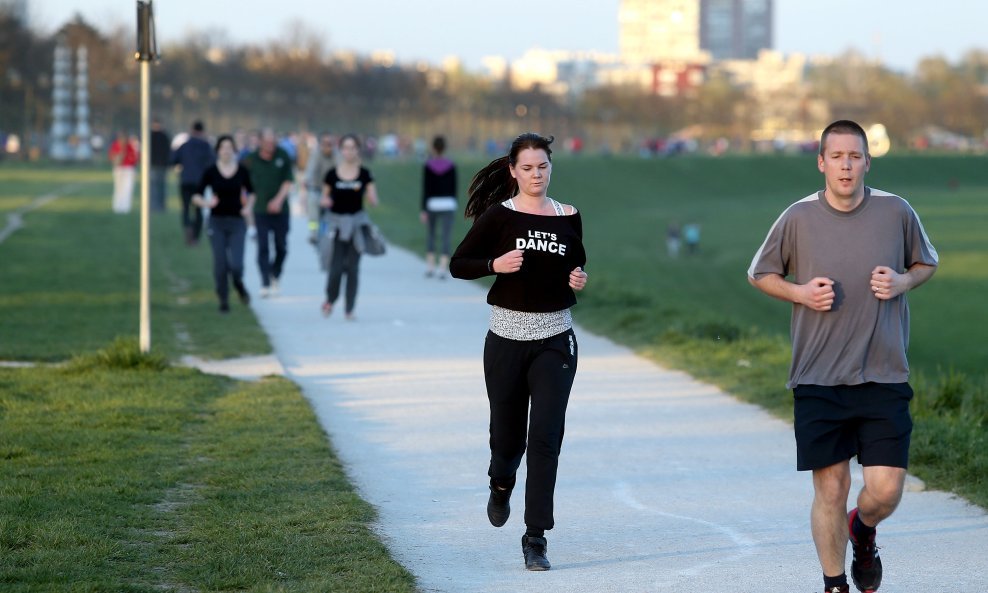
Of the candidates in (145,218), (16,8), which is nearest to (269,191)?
(145,218)

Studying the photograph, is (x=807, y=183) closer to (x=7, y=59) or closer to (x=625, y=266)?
(x=7, y=59)

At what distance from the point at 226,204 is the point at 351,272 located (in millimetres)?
1435

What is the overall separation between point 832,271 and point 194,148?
19.5 metres

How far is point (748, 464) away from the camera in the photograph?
8609mm

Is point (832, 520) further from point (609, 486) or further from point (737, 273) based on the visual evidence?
point (737, 273)

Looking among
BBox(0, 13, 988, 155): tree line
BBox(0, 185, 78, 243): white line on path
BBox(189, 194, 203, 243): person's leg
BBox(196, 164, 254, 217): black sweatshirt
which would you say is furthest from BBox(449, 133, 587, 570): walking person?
BBox(0, 13, 988, 155): tree line

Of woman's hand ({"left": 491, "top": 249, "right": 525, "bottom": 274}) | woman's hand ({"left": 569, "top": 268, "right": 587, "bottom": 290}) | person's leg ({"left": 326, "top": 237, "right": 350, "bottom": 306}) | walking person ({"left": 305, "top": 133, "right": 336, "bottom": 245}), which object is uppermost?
walking person ({"left": 305, "top": 133, "right": 336, "bottom": 245})

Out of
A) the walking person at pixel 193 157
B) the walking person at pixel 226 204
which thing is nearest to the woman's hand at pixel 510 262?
the walking person at pixel 226 204

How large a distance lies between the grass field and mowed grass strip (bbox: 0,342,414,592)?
0.4 inches

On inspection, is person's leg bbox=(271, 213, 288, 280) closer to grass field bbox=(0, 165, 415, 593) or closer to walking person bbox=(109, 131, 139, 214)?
grass field bbox=(0, 165, 415, 593)

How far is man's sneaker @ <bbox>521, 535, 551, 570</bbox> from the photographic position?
6152 mm

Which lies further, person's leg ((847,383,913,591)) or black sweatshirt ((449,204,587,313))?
black sweatshirt ((449,204,587,313))

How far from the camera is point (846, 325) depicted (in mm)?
5492

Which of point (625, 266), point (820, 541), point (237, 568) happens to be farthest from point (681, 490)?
point (625, 266)
